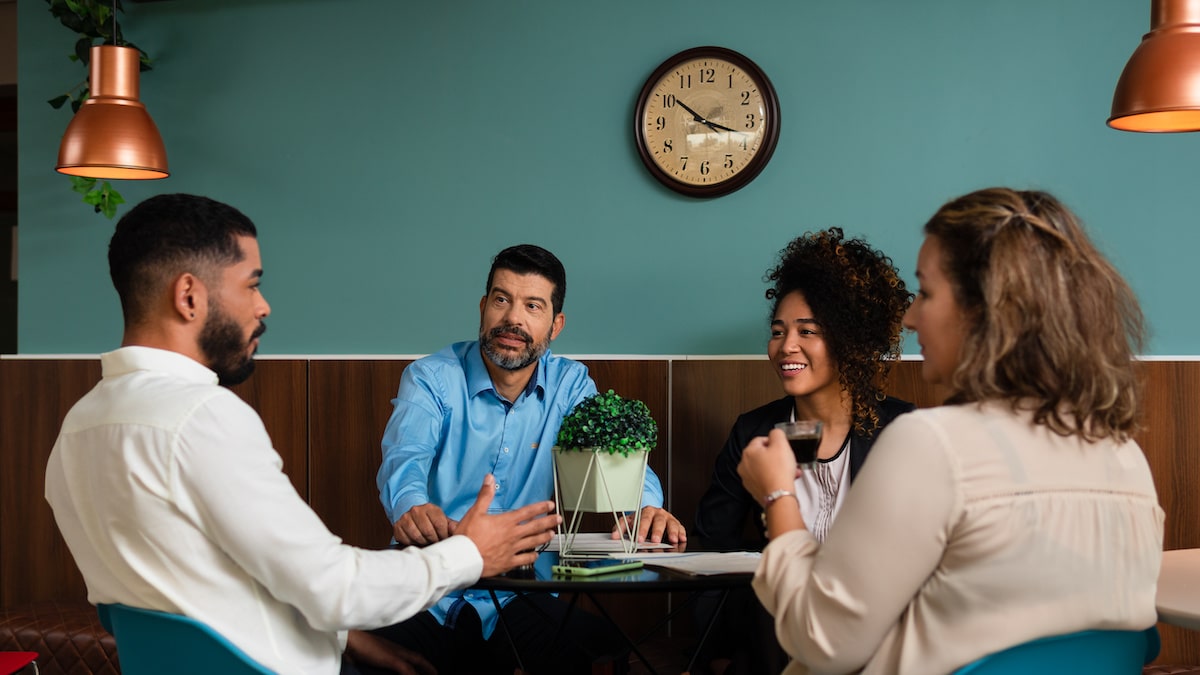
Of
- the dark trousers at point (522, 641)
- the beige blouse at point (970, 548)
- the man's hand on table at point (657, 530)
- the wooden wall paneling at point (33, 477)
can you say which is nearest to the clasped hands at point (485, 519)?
the man's hand on table at point (657, 530)

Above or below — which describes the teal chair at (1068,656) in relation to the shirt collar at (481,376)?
below

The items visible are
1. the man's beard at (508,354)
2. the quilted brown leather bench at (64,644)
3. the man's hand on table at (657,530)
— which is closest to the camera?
the man's hand on table at (657,530)

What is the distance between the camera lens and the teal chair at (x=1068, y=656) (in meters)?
1.28

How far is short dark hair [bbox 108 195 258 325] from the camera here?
5.44 feet

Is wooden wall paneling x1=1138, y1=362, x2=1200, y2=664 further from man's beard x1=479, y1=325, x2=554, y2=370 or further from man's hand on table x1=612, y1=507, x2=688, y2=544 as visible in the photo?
man's beard x1=479, y1=325, x2=554, y2=370

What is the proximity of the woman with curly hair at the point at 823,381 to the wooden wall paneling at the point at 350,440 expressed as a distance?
1274mm

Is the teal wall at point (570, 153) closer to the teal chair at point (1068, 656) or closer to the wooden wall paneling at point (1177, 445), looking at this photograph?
the wooden wall paneling at point (1177, 445)

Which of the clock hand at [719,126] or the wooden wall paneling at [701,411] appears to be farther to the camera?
the clock hand at [719,126]

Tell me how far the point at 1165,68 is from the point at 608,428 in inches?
55.7

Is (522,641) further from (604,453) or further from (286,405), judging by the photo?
(286,405)

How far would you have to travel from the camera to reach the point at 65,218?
4.12m

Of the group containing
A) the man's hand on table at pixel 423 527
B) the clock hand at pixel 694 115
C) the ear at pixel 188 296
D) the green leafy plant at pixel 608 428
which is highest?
the clock hand at pixel 694 115

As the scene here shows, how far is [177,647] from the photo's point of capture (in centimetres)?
146

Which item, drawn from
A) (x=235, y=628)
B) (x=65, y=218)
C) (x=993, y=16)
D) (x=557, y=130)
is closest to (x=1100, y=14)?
(x=993, y=16)
